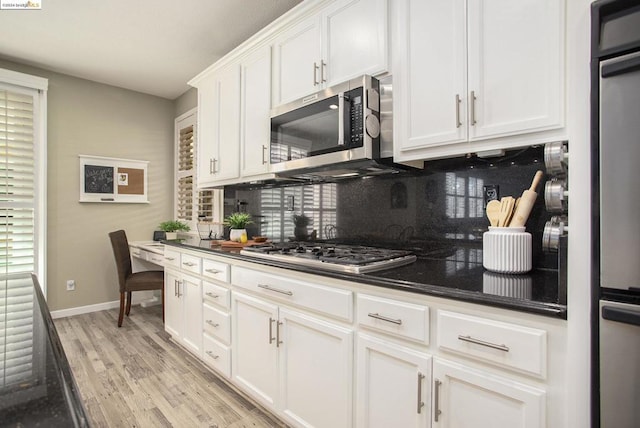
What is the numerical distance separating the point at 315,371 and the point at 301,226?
1.27 m

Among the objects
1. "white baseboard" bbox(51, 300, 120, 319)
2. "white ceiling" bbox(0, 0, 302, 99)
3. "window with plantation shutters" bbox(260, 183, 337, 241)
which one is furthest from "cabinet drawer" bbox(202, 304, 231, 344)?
"white baseboard" bbox(51, 300, 120, 319)

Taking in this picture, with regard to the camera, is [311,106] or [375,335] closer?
[375,335]

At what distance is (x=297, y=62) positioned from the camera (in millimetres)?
2250

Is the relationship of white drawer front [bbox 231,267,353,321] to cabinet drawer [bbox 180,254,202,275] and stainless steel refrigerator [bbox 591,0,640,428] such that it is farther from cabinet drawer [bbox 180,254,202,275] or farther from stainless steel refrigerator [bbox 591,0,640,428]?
stainless steel refrigerator [bbox 591,0,640,428]

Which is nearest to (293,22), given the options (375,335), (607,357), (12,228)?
(375,335)

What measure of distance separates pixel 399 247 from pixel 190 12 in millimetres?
2401

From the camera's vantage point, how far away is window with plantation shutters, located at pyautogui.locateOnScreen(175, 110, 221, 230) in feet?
13.2

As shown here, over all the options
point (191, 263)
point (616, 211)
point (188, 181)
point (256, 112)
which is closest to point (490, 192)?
point (616, 211)

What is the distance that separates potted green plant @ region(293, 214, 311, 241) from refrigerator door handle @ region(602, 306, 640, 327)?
200cm

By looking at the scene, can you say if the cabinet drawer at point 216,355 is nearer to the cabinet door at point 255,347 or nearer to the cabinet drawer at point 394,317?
the cabinet door at point 255,347

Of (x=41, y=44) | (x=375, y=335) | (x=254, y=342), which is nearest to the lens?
(x=375, y=335)

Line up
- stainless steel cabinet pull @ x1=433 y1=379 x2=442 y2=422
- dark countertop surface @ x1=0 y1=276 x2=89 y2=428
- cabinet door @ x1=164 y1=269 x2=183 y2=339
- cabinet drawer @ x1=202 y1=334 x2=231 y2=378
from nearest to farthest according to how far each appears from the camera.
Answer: dark countertop surface @ x1=0 y1=276 x2=89 y2=428 → stainless steel cabinet pull @ x1=433 y1=379 x2=442 y2=422 → cabinet drawer @ x1=202 y1=334 x2=231 y2=378 → cabinet door @ x1=164 y1=269 x2=183 y2=339

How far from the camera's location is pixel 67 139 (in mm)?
3861

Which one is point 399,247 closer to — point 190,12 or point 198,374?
point 198,374
